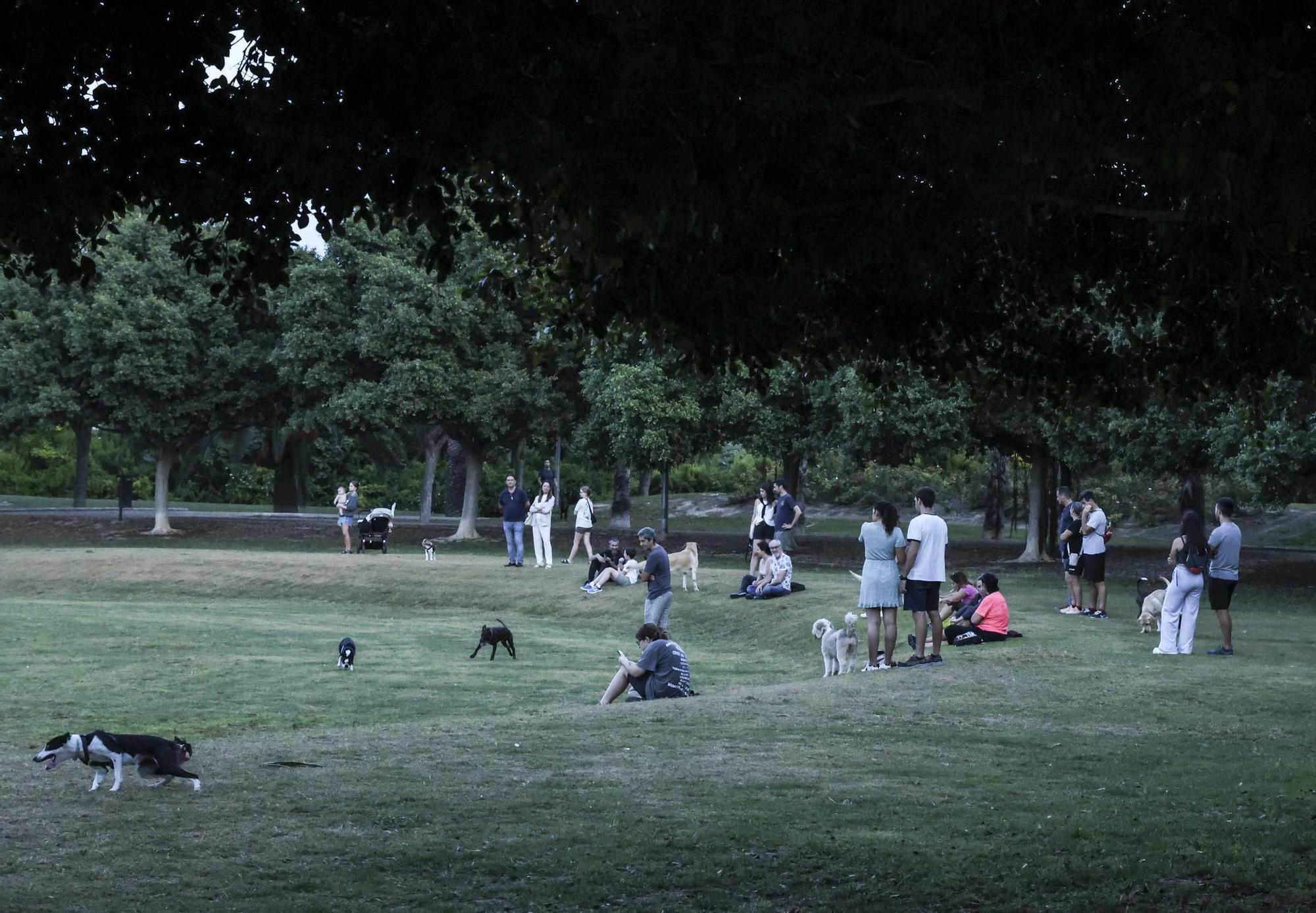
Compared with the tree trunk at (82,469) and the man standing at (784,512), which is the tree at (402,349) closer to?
the man standing at (784,512)

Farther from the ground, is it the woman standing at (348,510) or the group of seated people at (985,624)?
the woman standing at (348,510)

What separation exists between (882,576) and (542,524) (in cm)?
1682

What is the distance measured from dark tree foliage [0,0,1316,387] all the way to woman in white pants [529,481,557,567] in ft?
79.9

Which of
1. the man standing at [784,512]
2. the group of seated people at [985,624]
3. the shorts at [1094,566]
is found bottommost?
the group of seated people at [985,624]

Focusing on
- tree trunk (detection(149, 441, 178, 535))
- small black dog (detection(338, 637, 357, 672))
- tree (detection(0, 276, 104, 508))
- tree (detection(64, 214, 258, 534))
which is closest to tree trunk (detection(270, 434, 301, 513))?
tree trunk (detection(149, 441, 178, 535))

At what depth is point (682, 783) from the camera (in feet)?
34.7

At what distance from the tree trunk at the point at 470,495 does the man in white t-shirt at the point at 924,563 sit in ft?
104

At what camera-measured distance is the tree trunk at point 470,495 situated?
4853 cm

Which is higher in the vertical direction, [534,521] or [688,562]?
[534,521]

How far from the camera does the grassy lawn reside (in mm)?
7910

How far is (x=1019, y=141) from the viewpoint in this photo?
6652mm

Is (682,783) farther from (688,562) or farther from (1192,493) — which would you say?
(1192,493)

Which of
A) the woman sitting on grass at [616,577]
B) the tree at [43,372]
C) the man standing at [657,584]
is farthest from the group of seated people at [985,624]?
the tree at [43,372]

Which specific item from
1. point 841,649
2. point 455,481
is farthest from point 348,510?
point 841,649
